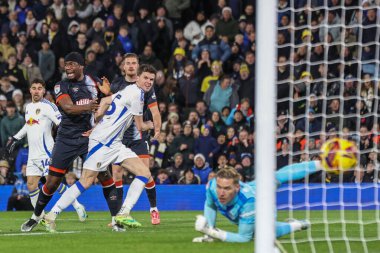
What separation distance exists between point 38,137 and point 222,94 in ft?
22.8

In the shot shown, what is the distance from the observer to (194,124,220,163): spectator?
21.4m

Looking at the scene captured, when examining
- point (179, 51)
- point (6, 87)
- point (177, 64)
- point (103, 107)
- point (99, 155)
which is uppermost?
point (179, 51)

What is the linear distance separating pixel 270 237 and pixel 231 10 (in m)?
16.0

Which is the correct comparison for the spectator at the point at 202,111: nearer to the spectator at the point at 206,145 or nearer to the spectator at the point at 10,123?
the spectator at the point at 206,145

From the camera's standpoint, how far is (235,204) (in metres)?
10.7

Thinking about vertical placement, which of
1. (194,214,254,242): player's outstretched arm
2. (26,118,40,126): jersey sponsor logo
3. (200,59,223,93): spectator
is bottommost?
(194,214,254,242): player's outstretched arm

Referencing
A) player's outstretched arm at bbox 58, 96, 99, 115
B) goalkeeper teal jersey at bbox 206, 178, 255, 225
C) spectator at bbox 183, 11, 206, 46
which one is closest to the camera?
goalkeeper teal jersey at bbox 206, 178, 255, 225

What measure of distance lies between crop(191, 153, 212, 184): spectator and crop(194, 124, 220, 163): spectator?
35cm

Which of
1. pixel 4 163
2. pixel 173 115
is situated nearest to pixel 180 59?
pixel 173 115

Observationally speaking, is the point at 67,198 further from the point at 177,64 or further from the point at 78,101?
the point at 177,64

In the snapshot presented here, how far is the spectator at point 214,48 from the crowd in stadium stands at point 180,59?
23 millimetres

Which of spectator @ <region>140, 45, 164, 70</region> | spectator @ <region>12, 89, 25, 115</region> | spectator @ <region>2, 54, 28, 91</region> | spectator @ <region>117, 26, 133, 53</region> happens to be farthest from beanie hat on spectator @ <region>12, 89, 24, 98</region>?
spectator @ <region>140, 45, 164, 70</region>

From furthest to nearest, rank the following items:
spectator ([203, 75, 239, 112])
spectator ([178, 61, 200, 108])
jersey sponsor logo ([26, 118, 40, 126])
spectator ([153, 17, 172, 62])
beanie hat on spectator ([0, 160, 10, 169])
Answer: spectator ([153, 17, 172, 62]) → spectator ([178, 61, 200, 108]) → spectator ([203, 75, 239, 112]) → beanie hat on spectator ([0, 160, 10, 169]) → jersey sponsor logo ([26, 118, 40, 126])

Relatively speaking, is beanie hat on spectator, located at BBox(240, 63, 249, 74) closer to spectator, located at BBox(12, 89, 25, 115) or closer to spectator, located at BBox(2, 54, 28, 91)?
spectator, located at BBox(12, 89, 25, 115)
